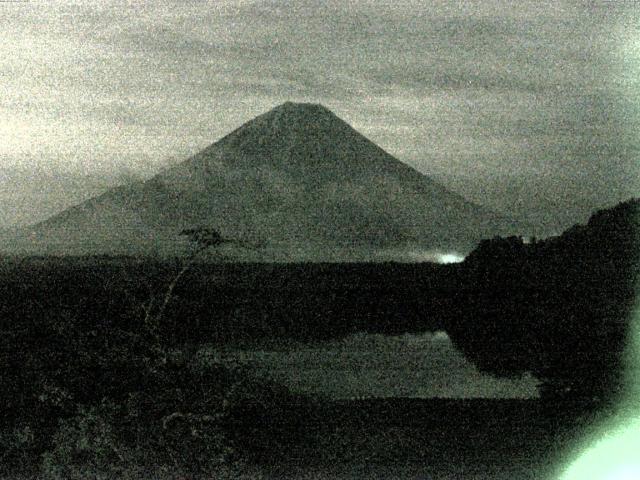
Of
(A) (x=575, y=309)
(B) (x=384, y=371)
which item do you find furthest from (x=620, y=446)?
(B) (x=384, y=371)

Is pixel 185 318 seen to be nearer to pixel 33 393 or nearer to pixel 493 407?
pixel 493 407

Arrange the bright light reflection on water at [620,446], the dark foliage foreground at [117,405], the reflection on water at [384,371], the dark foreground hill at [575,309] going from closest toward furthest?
the dark foliage foreground at [117,405], the bright light reflection on water at [620,446], the dark foreground hill at [575,309], the reflection on water at [384,371]

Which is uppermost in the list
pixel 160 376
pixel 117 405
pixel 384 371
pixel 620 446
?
pixel 160 376

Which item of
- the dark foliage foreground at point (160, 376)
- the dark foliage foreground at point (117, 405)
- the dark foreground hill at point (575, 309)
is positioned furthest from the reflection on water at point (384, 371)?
the dark foliage foreground at point (117, 405)

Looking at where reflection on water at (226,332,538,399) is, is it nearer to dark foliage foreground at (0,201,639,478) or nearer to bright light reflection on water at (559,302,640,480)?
dark foliage foreground at (0,201,639,478)

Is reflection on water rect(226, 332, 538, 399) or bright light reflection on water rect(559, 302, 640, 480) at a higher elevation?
bright light reflection on water rect(559, 302, 640, 480)

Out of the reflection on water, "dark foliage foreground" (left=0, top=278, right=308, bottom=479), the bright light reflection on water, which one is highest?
"dark foliage foreground" (left=0, top=278, right=308, bottom=479)

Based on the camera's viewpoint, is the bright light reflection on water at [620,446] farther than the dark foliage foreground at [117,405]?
Yes

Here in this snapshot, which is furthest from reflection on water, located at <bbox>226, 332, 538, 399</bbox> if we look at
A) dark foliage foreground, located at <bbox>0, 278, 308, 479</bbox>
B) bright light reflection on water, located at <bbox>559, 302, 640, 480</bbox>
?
dark foliage foreground, located at <bbox>0, 278, 308, 479</bbox>

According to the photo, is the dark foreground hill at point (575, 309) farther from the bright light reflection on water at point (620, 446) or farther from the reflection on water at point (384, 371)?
the reflection on water at point (384, 371)

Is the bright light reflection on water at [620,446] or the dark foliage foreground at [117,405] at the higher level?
the dark foliage foreground at [117,405]

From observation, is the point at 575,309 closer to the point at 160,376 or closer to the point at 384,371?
the point at 160,376
